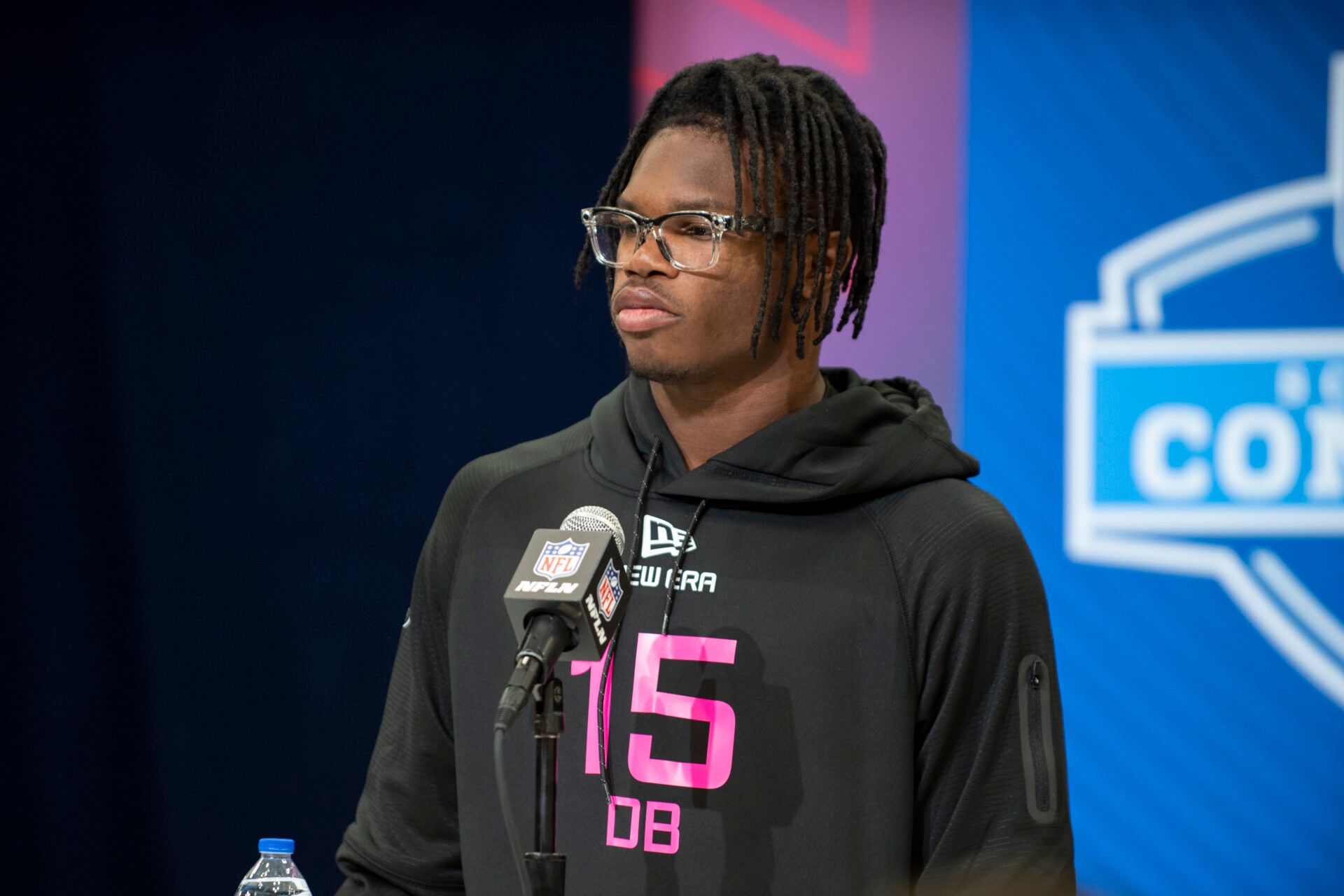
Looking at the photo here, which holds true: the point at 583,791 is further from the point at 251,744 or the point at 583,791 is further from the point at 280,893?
the point at 251,744

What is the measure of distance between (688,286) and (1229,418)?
62.4 inches

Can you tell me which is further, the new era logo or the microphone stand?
the new era logo

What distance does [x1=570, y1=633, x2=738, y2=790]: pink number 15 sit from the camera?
1.34 m

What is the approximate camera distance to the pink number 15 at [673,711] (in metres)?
1.34

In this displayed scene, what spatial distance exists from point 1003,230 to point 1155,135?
336 mm

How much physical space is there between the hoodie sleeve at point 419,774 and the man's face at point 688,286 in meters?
0.31

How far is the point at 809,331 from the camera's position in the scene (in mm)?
1506

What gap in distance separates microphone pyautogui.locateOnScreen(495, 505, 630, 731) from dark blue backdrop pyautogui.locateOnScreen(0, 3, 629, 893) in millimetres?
1743

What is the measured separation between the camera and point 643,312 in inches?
55.1

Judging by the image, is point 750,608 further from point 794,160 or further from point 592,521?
point 794,160

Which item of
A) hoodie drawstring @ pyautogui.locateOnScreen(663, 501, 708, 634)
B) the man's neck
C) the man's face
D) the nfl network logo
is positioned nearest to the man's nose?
the man's face

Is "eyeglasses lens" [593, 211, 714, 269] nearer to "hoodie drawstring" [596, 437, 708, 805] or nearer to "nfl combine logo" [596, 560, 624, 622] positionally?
"hoodie drawstring" [596, 437, 708, 805]

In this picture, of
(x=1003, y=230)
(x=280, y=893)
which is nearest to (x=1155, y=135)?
(x=1003, y=230)

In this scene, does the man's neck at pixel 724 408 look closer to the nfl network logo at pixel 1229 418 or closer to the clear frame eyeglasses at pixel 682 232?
the clear frame eyeglasses at pixel 682 232
